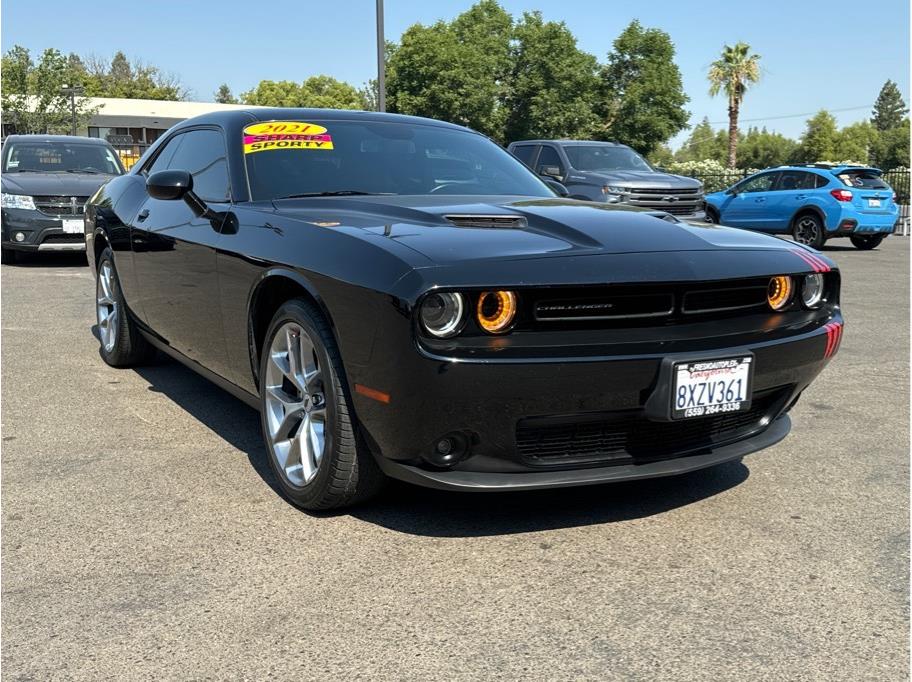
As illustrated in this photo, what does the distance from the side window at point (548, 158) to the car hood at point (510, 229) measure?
1159 centimetres

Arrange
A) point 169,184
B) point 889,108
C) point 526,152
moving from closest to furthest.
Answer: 1. point 169,184
2. point 526,152
3. point 889,108

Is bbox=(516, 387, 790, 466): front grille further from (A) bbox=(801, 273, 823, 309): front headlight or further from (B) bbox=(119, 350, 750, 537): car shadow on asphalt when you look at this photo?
(A) bbox=(801, 273, 823, 309): front headlight

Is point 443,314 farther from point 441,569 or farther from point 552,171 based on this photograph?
point 552,171

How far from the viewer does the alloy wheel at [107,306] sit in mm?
5684

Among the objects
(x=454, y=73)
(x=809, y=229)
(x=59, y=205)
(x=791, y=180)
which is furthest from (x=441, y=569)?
(x=454, y=73)

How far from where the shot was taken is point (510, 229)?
3.27 metres

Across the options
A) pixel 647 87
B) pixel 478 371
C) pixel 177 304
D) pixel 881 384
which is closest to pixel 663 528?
pixel 478 371

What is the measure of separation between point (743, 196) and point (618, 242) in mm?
15479

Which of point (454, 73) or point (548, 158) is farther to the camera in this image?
point (454, 73)

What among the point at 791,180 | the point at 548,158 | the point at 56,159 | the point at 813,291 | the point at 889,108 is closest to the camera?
the point at 813,291

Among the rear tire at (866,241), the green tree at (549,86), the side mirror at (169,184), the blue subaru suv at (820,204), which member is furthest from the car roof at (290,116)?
the green tree at (549,86)

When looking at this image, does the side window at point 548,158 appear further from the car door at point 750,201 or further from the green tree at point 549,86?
the green tree at point 549,86

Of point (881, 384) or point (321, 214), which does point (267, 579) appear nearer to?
point (321, 214)

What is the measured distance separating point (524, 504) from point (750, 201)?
1520cm
